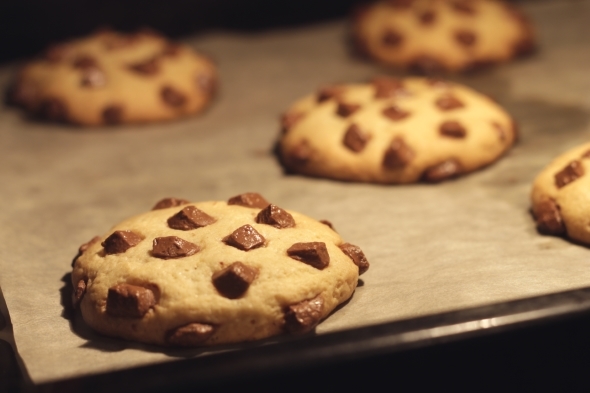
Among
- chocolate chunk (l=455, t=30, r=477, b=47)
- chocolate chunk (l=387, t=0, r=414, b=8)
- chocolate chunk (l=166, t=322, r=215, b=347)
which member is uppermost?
chocolate chunk (l=387, t=0, r=414, b=8)

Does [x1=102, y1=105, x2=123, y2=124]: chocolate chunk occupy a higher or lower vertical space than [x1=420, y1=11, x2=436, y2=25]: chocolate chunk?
lower

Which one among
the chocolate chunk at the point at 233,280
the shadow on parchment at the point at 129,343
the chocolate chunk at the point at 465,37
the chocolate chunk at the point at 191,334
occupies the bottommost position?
the shadow on parchment at the point at 129,343

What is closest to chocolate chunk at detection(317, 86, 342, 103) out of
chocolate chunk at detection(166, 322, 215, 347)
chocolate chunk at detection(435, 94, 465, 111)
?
chocolate chunk at detection(435, 94, 465, 111)

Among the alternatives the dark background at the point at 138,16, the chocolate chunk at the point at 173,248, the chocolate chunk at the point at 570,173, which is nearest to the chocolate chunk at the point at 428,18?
the dark background at the point at 138,16

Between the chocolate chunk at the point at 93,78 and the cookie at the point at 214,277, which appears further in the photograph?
the chocolate chunk at the point at 93,78

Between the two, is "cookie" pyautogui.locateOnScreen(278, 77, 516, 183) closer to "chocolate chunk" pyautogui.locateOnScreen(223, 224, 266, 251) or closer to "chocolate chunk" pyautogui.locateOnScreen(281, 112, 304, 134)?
"chocolate chunk" pyautogui.locateOnScreen(281, 112, 304, 134)

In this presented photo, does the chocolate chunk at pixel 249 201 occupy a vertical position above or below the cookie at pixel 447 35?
below

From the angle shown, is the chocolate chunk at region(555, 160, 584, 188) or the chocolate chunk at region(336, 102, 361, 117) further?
the chocolate chunk at region(336, 102, 361, 117)

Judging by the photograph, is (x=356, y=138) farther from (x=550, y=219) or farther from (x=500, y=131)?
(x=550, y=219)

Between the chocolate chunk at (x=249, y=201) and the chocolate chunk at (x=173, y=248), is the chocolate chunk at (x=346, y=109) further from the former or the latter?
the chocolate chunk at (x=173, y=248)
